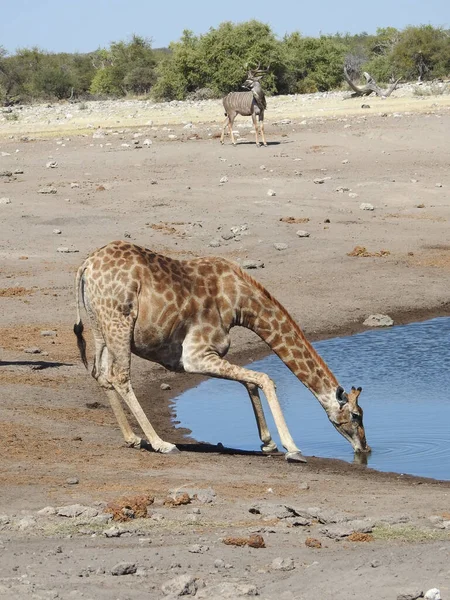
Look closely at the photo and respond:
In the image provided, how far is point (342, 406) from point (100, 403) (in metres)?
2.82

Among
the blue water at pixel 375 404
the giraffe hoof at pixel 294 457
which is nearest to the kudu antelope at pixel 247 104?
the blue water at pixel 375 404

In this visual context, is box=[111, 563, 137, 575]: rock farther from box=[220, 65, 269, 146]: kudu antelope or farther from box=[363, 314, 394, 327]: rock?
box=[220, 65, 269, 146]: kudu antelope

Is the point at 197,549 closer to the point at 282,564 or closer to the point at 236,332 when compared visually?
the point at 282,564

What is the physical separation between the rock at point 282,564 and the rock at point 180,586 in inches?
20.7

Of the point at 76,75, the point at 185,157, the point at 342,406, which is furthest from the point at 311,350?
the point at 76,75

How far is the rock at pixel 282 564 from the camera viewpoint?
6.47 meters

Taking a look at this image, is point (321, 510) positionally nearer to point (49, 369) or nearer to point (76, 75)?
→ point (49, 369)

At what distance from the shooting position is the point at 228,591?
6066 mm

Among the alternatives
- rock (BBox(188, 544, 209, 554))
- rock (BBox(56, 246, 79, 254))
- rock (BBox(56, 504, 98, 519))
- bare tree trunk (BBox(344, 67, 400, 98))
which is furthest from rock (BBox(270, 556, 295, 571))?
bare tree trunk (BBox(344, 67, 400, 98))

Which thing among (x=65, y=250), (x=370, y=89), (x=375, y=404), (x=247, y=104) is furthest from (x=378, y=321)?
(x=370, y=89)

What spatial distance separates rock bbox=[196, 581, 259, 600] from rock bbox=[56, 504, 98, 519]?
1556 mm

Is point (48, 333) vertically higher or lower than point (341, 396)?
lower

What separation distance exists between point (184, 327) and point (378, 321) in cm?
599

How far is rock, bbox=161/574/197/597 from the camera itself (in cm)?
602
